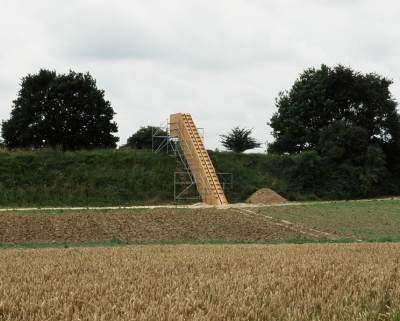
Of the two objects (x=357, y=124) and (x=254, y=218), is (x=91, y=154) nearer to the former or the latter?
(x=254, y=218)

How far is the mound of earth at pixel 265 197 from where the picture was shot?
3600cm

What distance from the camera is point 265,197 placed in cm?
3628

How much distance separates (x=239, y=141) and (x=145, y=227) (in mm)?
42164

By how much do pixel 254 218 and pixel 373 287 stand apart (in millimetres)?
20390

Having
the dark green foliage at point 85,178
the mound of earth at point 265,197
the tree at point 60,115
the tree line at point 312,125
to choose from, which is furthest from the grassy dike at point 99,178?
the tree at point 60,115

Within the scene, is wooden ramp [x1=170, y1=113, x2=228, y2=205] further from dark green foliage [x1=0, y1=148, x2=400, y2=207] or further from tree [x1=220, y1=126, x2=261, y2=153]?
tree [x1=220, y1=126, x2=261, y2=153]

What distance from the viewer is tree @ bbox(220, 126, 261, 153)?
6384cm

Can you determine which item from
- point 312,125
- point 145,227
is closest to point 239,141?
point 312,125

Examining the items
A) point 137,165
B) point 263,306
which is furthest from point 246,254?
point 137,165

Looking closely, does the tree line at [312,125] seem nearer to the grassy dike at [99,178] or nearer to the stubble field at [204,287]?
the grassy dike at [99,178]

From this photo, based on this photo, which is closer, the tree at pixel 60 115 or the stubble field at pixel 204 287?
the stubble field at pixel 204 287

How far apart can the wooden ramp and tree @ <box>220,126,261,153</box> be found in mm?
21224

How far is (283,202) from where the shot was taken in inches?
1443

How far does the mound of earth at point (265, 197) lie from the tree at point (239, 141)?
2646 centimetres
